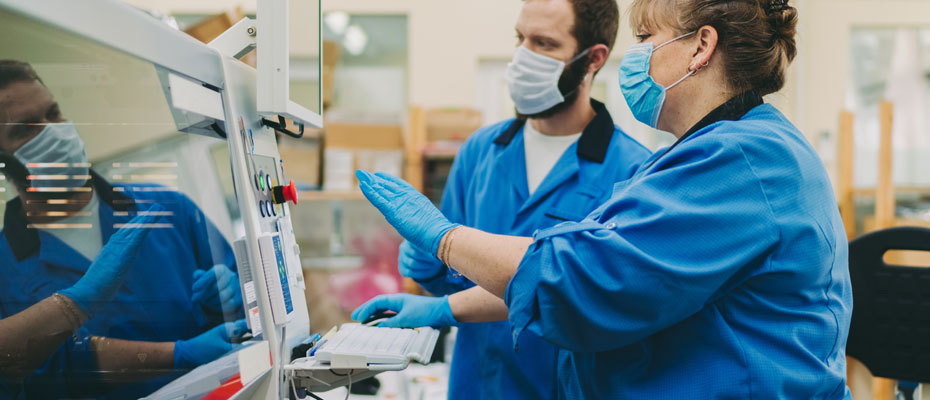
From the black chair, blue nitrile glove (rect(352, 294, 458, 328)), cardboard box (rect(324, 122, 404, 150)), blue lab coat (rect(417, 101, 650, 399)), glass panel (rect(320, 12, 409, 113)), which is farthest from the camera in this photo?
glass panel (rect(320, 12, 409, 113))

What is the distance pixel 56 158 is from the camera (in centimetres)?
83

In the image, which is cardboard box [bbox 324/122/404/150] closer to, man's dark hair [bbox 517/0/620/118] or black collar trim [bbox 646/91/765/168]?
man's dark hair [bbox 517/0/620/118]

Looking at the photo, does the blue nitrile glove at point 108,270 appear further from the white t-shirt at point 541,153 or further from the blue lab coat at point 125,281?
the white t-shirt at point 541,153

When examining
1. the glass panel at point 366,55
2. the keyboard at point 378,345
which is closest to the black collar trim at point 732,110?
the keyboard at point 378,345

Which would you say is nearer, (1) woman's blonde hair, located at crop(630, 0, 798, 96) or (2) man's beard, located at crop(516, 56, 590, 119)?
(1) woman's blonde hair, located at crop(630, 0, 798, 96)

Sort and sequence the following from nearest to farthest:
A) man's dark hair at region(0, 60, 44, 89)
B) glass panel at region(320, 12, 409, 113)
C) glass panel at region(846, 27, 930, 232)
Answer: man's dark hair at region(0, 60, 44, 89) < glass panel at region(846, 27, 930, 232) < glass panel at region(320, 12, 409, 113)

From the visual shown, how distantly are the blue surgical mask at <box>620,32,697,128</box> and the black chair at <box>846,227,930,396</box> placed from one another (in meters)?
0.82

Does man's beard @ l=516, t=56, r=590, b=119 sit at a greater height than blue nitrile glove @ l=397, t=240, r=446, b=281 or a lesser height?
greater

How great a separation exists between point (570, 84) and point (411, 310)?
67 centimetres

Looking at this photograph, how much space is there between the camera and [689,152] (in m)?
0.81

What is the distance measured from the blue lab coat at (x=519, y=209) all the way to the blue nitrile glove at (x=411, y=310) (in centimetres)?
15

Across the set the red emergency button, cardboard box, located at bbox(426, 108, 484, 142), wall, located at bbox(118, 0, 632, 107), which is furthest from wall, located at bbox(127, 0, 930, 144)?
the red emergency button

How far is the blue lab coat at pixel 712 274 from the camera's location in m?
0.76

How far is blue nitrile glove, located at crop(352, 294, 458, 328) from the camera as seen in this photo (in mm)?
1144
